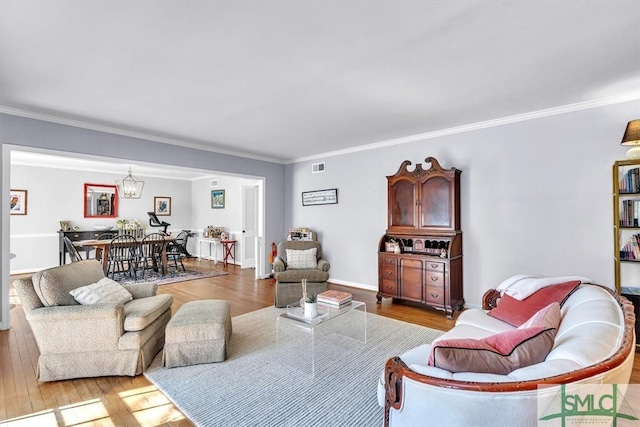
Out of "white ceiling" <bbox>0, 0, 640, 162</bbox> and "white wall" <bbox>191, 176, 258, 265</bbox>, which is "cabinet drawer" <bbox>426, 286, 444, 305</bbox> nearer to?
"white ceiling" <bbox>0, 0, 640, 162</bbox>

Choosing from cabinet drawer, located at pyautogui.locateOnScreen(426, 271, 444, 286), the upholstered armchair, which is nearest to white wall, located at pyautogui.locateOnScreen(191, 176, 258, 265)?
the upholstered armchair

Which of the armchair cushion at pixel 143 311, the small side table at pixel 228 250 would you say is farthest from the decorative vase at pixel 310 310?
the small side table at pixel 228 250

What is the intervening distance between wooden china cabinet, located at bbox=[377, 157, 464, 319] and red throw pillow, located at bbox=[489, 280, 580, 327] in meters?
1.35

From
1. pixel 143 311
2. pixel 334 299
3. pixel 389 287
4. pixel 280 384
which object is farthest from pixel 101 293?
pixel 389 287

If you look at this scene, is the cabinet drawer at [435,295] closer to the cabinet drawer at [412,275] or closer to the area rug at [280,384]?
the cabinet drawer at [412,275]

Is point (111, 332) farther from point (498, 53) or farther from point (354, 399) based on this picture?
point (498, 53)

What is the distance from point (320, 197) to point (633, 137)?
4.19 m

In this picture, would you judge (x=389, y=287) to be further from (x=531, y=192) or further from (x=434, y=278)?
(x=531, y=192)

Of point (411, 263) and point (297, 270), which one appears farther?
point (297, 270)

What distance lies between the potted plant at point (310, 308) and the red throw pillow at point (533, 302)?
1.52 m

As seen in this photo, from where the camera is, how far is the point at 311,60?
237 cm

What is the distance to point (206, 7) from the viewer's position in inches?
69.4

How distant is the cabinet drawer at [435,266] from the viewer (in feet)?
12.6

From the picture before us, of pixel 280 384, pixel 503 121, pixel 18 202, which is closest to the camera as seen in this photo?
pixel 280 384
